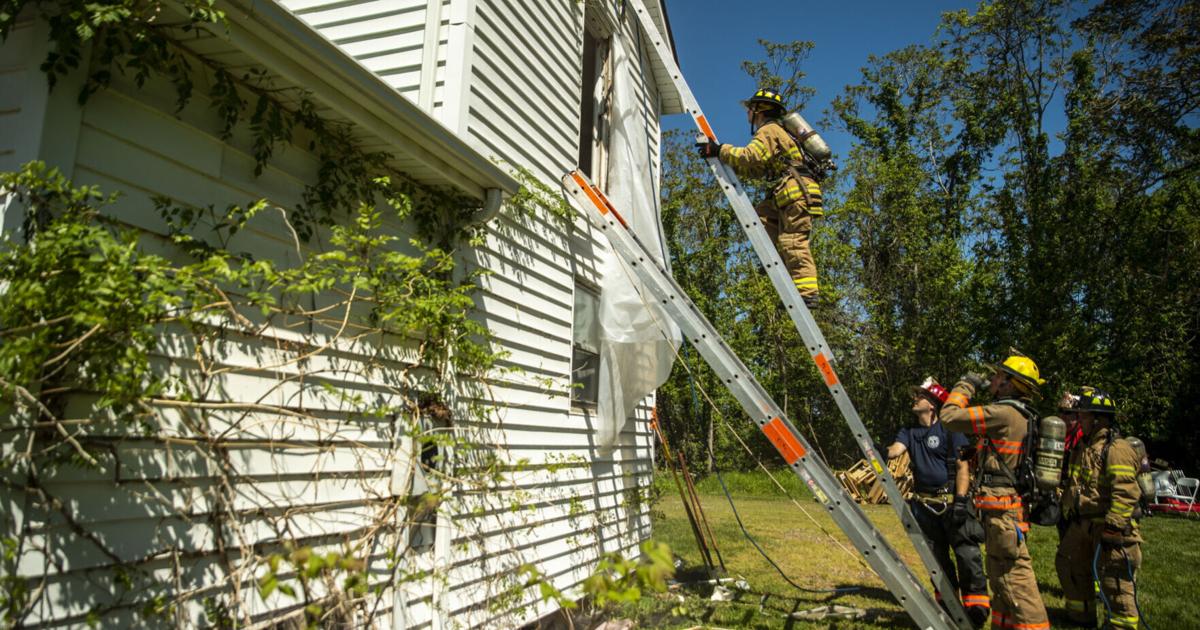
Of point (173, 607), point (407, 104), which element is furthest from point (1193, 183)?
point (173, 607)

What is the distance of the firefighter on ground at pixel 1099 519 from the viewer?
19.0 feet

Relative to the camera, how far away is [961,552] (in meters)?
5.79

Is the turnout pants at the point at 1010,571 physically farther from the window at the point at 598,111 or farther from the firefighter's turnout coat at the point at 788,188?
the window at the point at 598,111

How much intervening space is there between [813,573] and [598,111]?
635cm

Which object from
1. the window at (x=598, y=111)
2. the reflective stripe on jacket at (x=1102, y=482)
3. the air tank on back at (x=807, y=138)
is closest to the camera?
the air tank on back at (x=807, y=138)

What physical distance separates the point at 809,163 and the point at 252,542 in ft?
16.0

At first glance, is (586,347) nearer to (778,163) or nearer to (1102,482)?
(778,163)

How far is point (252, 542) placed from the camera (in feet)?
9.50

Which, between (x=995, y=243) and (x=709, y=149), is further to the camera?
(x=995, y=243)

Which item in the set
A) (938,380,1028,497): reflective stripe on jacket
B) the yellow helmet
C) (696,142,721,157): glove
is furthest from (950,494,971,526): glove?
(696,142,721,157): glove

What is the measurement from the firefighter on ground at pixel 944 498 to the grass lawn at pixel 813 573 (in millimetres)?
706

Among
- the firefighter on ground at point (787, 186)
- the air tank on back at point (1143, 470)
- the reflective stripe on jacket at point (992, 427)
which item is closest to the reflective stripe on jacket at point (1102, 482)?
the air tank on back at point (1143, 470)

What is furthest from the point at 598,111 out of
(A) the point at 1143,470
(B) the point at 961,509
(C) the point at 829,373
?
(A) the point at 1143,470

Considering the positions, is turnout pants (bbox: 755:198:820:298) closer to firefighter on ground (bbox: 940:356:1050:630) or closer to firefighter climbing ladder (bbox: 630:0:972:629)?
firefighter climbing ladder (bbox: 630:0:972:629)
